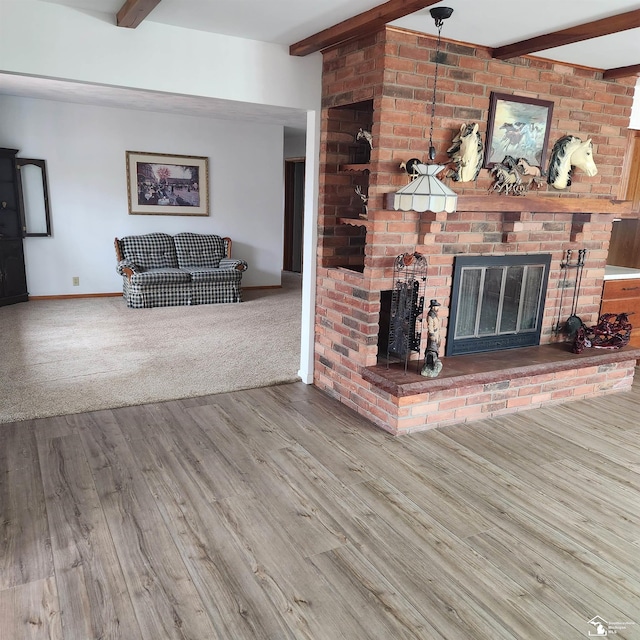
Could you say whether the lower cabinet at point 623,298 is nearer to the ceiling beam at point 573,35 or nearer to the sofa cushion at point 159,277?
the ceiling beam at point 573,35

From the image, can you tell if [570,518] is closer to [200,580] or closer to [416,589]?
[416,589]

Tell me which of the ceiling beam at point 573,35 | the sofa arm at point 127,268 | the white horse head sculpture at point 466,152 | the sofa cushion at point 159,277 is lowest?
the sofa cushion at point 159,277

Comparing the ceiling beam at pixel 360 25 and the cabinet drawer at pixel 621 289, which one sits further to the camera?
the cabinet drawer at pixel 621 289

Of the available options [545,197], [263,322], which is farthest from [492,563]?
[263,322]

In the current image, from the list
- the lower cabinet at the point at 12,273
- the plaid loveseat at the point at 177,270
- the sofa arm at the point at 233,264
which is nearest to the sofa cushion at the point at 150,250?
the plaid loveseat at the point at 177,270

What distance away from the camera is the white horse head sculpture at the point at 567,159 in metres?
3.72

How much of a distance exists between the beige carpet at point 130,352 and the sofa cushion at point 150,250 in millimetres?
615

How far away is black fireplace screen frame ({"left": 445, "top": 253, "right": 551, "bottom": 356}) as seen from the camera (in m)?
3.62

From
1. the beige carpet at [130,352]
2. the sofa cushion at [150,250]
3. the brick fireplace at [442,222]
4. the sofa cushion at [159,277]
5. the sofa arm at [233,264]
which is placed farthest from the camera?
the sofa arm at [233,264]

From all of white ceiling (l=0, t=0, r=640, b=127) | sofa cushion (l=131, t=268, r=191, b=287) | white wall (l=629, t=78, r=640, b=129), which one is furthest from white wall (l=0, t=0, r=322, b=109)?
sofa cushion (l=131, t=268, r=191, b=287)

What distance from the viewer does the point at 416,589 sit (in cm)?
200

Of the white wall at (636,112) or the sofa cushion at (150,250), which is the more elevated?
the white wall at (636,112)

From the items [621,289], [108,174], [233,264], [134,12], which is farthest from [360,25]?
[108,174]

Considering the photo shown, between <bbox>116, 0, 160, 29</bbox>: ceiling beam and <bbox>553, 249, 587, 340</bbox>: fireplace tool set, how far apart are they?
3.16 m
